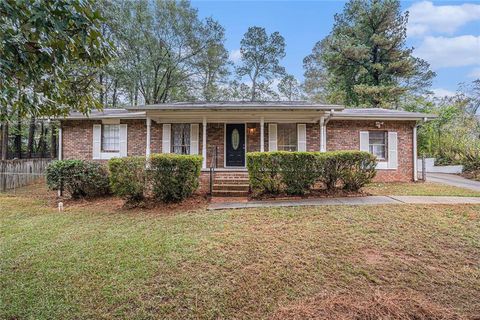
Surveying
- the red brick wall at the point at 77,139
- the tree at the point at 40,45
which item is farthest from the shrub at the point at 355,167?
the red brick wall at the point at 77,139

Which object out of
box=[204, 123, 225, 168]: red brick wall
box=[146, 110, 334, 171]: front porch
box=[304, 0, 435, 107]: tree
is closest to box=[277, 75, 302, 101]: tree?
box=[304, 0, 435, 107]: tree

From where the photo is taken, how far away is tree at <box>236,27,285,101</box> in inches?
951

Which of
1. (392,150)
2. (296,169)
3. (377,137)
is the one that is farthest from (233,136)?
(392,150)

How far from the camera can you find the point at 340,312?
2.81 metres

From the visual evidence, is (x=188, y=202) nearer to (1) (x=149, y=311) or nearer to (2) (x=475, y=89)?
(1) (x=149, y=311)

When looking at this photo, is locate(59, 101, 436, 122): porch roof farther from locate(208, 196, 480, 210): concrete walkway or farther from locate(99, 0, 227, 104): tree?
locate(99, 0, 227, 104): tree

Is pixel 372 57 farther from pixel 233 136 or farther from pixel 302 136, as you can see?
pixel 233 136

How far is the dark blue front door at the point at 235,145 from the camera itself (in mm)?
11758

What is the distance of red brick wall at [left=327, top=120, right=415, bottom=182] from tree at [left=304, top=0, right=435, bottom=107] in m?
9.26

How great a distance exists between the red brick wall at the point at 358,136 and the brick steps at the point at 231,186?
465 cm

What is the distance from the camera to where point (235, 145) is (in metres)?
11.8

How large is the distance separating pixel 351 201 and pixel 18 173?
43.0 feet

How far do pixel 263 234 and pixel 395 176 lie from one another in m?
9.02

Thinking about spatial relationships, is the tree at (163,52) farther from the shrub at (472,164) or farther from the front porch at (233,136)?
the shrub at (472,164)
